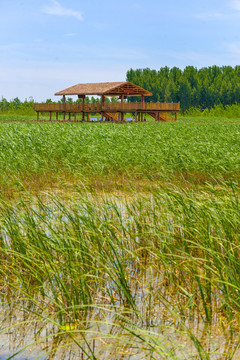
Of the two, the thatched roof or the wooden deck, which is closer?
the wooden deck

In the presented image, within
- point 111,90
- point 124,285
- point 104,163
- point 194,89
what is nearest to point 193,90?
point 194,89

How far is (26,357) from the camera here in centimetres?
302

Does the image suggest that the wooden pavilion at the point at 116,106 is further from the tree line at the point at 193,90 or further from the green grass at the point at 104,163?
the tree line at the point at 193,90

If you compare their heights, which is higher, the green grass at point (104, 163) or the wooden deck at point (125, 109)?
the wooden deck at point (125, 109)

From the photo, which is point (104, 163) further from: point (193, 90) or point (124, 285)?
point (193, 90)

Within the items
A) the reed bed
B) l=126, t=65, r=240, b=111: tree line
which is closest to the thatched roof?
the reed bed

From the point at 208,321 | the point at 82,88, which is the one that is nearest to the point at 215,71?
the point at 82,88

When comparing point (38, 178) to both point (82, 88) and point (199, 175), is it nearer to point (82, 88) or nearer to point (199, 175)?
point (199, 175)

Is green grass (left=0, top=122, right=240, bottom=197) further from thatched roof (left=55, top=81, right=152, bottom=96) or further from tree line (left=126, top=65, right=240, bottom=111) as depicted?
tree line (left=126, top=65, right=240, bottom=111)

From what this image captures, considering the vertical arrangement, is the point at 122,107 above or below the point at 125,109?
Answer: above

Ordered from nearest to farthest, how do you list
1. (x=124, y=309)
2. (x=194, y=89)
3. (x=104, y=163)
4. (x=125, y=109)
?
(x=124, y=309) < (x=104, y=163) < (x=125, y=109) < (x=194, y=89)

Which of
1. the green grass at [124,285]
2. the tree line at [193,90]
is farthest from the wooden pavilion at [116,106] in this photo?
the tree line at [193,90]

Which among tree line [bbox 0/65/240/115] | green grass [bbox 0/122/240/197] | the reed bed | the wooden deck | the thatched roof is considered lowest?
the reed bed

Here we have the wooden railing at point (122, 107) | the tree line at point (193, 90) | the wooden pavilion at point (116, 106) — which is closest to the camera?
the wooden railing at point (122, 107)
